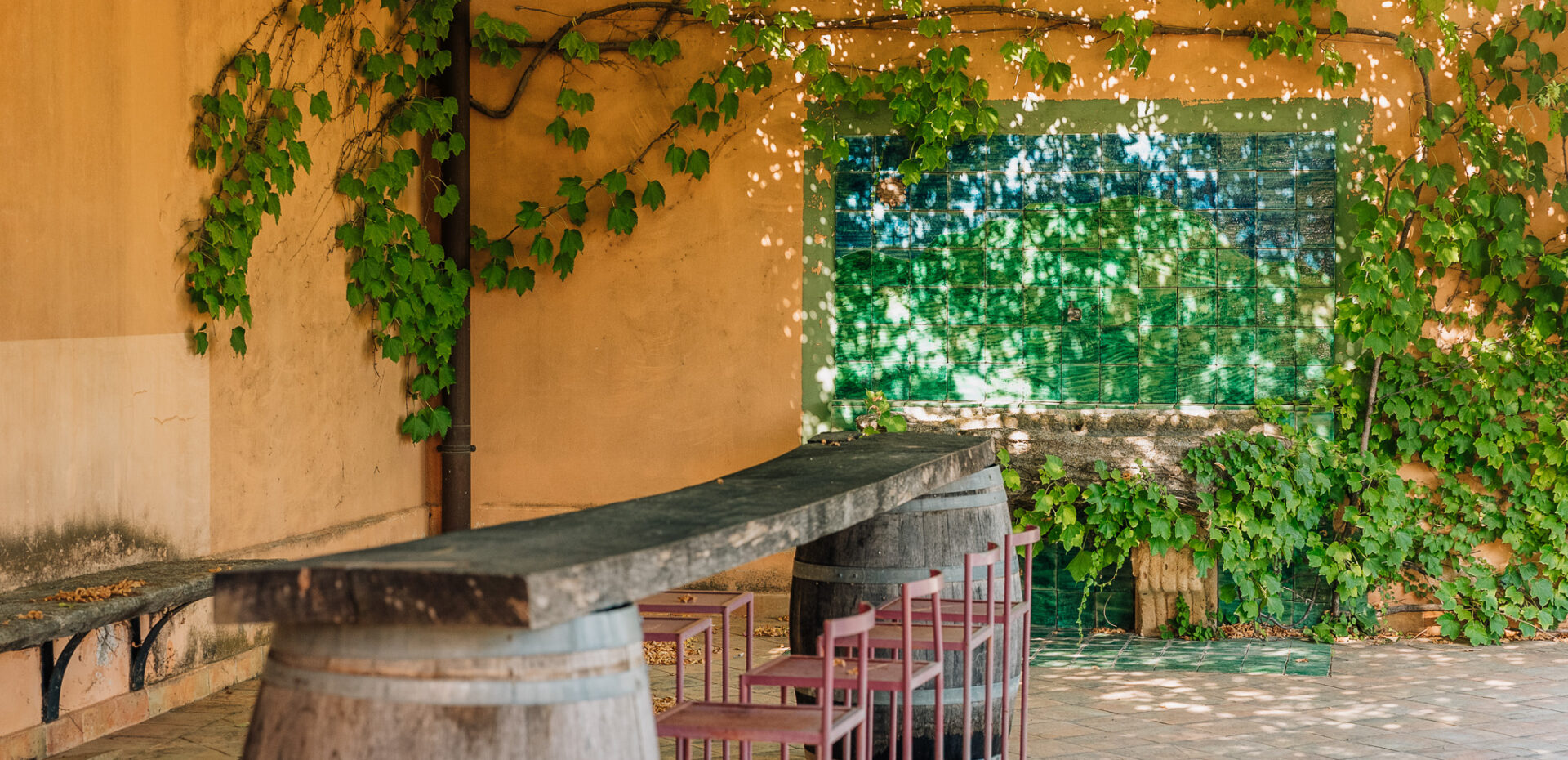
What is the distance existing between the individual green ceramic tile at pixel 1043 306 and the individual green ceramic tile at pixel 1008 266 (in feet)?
0.26

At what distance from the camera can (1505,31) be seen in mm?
6258

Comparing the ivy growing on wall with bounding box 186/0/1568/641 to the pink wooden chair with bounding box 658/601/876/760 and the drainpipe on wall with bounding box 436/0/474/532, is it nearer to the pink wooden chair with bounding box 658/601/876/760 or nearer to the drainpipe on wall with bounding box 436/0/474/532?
the drainpipe on wall with bounding box 436/0/474/532

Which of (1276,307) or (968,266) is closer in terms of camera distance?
(1276,307)

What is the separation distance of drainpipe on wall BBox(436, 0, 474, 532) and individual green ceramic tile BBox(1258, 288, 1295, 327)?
12.2 ft

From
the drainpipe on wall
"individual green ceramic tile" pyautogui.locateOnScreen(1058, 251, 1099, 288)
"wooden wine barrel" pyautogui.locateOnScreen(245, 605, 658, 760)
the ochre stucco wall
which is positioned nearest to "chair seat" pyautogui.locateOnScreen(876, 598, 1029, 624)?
"wooden wine barrel" pyautogui.locateOnScreen(245, 605, 658, 760)

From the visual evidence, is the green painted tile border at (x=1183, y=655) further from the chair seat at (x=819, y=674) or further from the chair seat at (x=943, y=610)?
the chair seat at (x=819, y=674)

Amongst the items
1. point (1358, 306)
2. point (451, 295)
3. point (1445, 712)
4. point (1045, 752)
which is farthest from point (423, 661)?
point (1358, 306)

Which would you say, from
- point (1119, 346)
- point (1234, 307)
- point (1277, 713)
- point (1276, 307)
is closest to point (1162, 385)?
point (1119, 346)

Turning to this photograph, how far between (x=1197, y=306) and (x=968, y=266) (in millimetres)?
1064

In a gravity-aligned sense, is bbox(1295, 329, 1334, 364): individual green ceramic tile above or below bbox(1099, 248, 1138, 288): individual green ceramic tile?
below

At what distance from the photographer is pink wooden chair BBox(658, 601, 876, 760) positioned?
8.85 ft

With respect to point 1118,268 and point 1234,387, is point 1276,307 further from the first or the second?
point 1118,268

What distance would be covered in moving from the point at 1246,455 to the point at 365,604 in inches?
202

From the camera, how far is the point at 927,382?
674 centimetres
